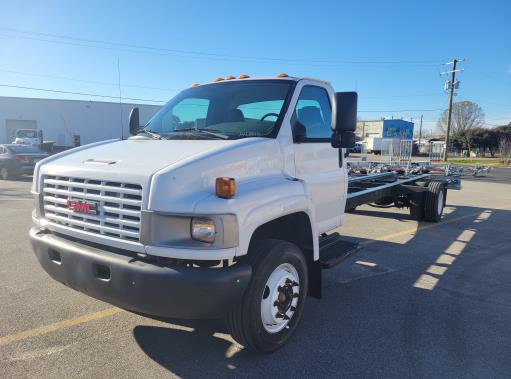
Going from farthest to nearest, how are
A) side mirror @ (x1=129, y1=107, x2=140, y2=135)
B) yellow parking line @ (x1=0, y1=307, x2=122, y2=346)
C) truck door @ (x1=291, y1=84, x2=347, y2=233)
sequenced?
side mirror @ (x1=129, y1=107, x2=140, y2=135)
truck door @ (x1=291, y1=84, x2=347, y2=233)
yellow parking line @ (x1=0, y1=307, x2=122, y2=346)

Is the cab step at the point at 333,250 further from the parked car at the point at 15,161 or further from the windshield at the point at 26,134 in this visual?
the windshield at the point at 26,134

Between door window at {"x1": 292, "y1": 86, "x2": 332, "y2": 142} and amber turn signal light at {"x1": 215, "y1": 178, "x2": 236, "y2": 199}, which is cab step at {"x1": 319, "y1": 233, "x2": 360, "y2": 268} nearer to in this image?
door window at {"x1": 292, "y1": 86, "x2": 332, "y2": 142}

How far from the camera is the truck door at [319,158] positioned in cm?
380

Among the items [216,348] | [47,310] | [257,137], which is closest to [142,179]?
[257,137]

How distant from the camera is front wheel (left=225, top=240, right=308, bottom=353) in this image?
2.96m

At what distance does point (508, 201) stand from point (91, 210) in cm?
1362

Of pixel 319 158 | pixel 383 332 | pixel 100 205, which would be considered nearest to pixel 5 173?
pixel 100 205

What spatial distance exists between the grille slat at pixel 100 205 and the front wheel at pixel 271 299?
929 mm

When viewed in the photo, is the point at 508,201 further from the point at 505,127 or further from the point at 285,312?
the point at 505,127

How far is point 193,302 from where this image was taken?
8.59 ft

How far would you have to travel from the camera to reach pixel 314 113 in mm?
4137

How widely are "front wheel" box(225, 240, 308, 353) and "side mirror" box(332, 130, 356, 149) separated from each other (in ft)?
4.09

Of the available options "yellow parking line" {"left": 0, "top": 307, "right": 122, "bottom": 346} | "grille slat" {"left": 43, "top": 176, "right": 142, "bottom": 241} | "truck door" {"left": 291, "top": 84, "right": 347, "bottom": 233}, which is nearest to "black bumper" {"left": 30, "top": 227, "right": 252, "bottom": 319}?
"grille slat" {"left": 43, "top": 176, "right": 142, "bottom": 241}

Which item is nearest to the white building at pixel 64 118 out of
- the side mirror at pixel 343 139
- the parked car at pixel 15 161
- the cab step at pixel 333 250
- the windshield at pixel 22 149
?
the windshield at pixel 22 149
